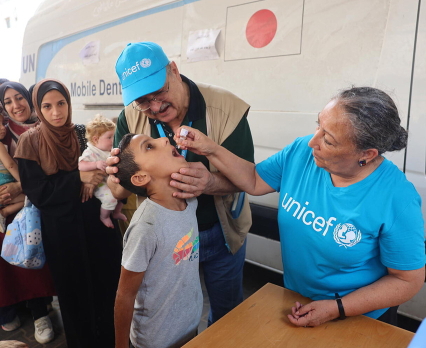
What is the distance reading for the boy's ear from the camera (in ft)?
4.33

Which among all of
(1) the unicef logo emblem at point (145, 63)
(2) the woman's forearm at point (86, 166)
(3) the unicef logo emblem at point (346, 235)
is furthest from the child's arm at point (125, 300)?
(2) the woman's forearm at point (86, 166)

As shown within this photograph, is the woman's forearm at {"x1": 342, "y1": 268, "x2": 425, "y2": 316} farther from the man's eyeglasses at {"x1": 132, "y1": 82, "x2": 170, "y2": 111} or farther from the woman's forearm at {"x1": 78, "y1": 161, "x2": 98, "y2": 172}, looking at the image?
the woman's forearm at {"x1": 78, "y1": 161, "x2": 98, "y2": 172}

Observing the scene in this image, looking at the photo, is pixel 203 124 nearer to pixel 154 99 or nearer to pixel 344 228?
pixel 154 99

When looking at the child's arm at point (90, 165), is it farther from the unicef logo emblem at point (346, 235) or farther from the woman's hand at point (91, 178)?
the unicef logo emblem at point (346, 235)

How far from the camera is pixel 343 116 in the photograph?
1.13 m

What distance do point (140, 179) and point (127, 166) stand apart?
0.25 ft

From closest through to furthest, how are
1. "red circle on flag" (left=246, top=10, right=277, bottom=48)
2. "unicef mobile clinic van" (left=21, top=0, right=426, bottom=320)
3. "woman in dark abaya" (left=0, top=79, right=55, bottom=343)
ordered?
"unicef mobile clinic van" (left=21, top=0, right=426, bottom=320), "red circle on flag" (left=246, top=10, right=277, bottom=48), "woman in dark abaya" (left=0, top=79, right=55, bottom=343)

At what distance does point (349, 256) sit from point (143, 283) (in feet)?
2.54

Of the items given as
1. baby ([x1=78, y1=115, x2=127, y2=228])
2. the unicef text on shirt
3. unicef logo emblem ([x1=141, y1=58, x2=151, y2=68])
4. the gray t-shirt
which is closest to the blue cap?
unicef logo emblem ([x1=141, y1=58, x2=151, y2=68])

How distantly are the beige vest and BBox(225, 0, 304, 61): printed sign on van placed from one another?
86 centimetres

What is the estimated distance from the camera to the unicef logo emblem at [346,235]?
118 cm

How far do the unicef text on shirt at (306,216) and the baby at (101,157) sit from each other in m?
1.31

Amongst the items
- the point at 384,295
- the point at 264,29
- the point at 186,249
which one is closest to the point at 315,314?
the point at 384,295

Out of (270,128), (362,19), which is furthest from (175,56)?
(362,19)
